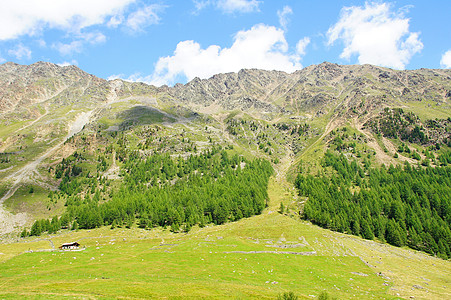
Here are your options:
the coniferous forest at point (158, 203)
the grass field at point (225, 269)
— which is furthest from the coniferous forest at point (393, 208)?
the coniferous forest at point (158, 203)

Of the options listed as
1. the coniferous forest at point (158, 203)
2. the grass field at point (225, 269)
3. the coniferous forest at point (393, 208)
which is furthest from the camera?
the coniferous forest at point (158, 203)

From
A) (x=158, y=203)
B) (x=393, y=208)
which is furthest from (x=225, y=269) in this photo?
(x=393, y=208)

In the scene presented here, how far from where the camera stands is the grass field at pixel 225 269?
42.3 metres

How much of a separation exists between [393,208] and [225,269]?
125356 millimetres

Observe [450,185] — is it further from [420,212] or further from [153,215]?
[153,215]

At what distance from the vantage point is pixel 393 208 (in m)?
133

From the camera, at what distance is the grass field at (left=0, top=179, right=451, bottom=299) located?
139ft

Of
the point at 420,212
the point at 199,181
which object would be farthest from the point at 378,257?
the point at 199,181

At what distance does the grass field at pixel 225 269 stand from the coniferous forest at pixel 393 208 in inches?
734

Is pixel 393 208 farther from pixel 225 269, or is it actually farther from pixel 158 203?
pixel 158 203

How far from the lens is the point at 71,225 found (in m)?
130

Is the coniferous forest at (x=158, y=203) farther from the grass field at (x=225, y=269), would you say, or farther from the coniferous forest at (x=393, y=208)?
the coniferous forest at (x=393, y=208)

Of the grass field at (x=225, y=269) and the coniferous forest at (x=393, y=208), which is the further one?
the coniferous forest at (x=393, y=208)

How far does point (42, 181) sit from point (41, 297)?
19483 centimetres
